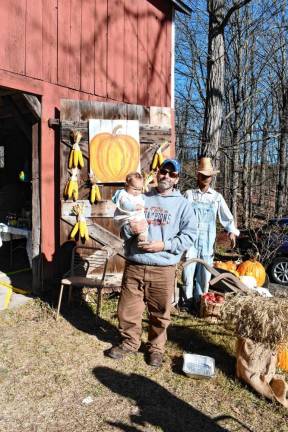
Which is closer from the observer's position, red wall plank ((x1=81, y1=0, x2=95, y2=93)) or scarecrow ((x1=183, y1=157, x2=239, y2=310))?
scarecrow ((x1=183, y1=157, x2=239, y2=310))

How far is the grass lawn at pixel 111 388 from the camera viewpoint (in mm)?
3107

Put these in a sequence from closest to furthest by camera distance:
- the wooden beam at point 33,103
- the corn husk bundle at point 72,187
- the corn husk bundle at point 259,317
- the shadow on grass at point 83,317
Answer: the corn husk bundle at point 259,317 → the shadow on grass at point 83,317 → the wooden beam at point 33,103 → the corn husk bundle at point 72,187

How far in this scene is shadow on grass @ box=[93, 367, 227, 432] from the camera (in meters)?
3.07

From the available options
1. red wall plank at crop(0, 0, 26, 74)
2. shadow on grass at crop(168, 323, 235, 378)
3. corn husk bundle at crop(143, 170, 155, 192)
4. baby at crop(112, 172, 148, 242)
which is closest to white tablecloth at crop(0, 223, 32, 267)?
corn husk bundle at crop(143, 170, 155, 192)

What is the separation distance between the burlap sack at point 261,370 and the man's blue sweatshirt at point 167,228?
967mm

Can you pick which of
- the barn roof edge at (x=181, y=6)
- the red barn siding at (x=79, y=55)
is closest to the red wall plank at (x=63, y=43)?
the red barn siding at (x=79, y=55)

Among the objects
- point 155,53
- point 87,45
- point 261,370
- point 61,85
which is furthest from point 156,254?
point 155,53

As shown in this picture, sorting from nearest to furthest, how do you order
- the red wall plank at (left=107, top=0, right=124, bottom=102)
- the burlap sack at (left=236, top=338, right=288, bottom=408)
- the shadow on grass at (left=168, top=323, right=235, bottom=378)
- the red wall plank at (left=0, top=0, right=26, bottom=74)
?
the burlap sack at (left=236, top=338, right=288, bottom=408) < the shadow on grass at (left=168, top=323, right=235, bottom=378) < the red wall plank at (left=0, top=0, right=26, bottom=74) < the red wall plank at (left=107, top=0, right=124, bottom=102)

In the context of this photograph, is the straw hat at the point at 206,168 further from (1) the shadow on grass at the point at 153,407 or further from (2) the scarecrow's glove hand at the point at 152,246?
(1) the shadow on grass at the point at 153,407

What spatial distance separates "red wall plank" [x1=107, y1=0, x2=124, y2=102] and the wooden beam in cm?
148

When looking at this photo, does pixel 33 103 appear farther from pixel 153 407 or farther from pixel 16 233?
pixel 153 407

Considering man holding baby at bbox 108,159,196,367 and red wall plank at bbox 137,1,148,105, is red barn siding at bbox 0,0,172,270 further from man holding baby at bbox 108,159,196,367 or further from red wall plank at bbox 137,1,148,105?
man holding baby at bbox 108,159,196,367

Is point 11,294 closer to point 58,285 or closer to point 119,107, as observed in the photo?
point 58,285

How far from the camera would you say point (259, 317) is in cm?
331
